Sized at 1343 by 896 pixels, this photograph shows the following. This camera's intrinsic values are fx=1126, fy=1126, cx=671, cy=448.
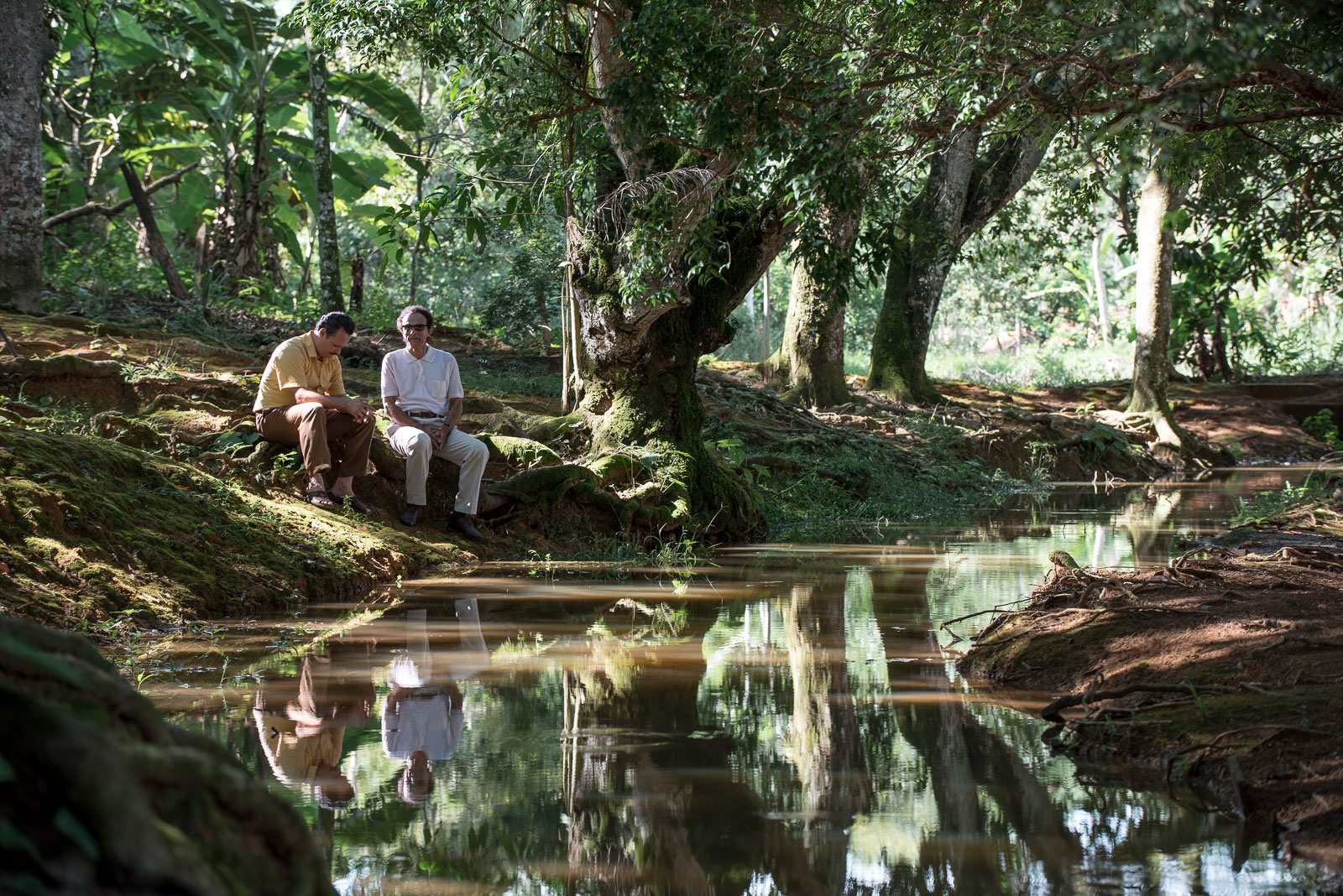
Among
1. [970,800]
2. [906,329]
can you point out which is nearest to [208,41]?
[906,329]

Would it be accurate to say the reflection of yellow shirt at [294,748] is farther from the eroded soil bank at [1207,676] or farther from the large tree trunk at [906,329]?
the large tree trunk at [906,329]

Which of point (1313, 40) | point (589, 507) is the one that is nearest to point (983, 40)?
point (1313, 40)

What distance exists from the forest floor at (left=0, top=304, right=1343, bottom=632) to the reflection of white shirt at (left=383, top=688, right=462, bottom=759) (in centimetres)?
204

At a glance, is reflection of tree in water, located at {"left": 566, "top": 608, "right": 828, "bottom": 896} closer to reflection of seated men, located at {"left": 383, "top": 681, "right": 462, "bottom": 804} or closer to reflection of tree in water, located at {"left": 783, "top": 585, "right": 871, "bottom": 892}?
reflection of tree in water, located at {"left": 783, "top": 585, "right": 871, "bottom": 892}

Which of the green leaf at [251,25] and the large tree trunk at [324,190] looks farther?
the green leaf at [251,25]

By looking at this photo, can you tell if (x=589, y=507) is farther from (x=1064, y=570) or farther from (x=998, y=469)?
(x=998, y=469)

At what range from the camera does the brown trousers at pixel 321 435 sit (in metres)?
8.09

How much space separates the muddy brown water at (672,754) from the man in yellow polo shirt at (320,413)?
77.0 inches

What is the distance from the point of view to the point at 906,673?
4.89 metres

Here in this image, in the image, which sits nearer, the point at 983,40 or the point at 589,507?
the point at 983,40

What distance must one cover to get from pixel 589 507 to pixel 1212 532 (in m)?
5.40

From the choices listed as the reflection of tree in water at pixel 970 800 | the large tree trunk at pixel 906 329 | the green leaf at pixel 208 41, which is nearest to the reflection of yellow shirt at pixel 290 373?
the reflection of tree in water at pixel 970 800

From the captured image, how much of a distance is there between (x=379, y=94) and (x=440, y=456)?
10356 mm

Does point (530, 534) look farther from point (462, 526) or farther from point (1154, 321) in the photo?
point (1154, 321)
